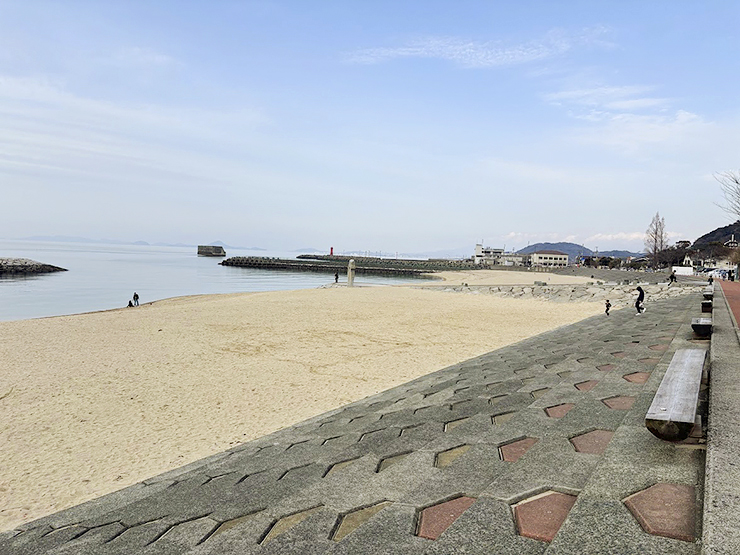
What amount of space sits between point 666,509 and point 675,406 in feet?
2.93

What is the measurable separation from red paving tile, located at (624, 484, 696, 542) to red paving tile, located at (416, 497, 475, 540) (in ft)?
2.62

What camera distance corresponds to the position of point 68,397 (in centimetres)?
722

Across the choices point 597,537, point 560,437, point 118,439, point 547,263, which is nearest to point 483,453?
point 560,437

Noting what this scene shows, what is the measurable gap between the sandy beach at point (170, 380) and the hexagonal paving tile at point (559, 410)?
335cm

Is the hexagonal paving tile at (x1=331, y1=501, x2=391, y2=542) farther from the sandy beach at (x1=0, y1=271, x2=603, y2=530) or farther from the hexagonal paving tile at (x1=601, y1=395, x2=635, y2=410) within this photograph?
the sandy beach at (x1=0, y1=271, x2=603, y2=530)

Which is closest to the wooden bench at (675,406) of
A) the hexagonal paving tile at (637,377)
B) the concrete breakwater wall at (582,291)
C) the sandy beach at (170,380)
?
the hexagonal paving tile at (637,377)

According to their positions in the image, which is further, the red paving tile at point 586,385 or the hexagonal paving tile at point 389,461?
the red paving tile at point 586,385

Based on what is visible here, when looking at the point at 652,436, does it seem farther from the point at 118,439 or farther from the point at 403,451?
the point at 118,439

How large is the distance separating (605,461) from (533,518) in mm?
651

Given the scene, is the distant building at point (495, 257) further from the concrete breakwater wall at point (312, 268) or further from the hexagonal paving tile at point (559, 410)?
the hexagonal paving tile at point (559, 410)

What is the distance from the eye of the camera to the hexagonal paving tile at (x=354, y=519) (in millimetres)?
2348

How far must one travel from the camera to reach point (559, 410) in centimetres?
394

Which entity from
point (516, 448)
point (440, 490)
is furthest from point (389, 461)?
point (516, 448)

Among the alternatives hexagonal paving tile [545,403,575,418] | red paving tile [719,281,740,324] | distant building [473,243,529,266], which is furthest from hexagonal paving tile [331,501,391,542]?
distant building [473,243,529,266]
